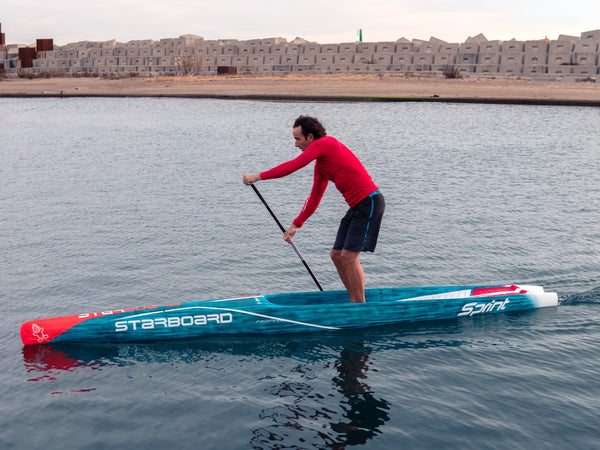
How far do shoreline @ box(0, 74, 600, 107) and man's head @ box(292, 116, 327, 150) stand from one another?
119 ft

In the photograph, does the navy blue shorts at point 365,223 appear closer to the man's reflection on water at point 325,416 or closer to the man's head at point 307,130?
the man's head at point 307,130

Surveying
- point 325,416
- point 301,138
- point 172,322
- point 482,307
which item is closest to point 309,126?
point 301,138

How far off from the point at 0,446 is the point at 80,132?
27977 mm

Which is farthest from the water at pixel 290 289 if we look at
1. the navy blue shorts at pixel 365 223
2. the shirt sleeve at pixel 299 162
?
the shirt sleeve at pixel 299 162

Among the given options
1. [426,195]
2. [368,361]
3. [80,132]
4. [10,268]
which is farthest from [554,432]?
[80,132]

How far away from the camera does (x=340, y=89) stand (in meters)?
48.0

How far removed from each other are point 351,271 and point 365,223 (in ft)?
2.23

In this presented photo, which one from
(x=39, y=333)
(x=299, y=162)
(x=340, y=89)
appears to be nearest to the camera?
(x=299, y=162)

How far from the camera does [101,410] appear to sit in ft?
19.5

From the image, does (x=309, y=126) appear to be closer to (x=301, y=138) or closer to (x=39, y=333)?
(x=301, y=138)

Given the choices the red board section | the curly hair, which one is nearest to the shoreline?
the curly hair

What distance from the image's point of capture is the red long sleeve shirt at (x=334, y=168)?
6.89 meters

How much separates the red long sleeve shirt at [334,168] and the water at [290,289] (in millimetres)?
1907

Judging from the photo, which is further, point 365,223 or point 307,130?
point 365,223
